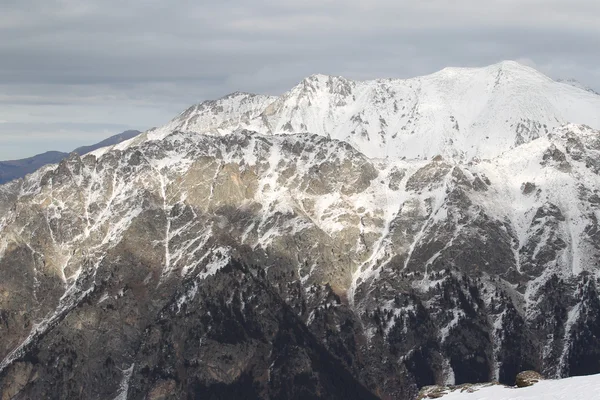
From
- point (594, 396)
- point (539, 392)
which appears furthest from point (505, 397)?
point (594, 396)

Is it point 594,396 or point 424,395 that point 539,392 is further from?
point 424,395

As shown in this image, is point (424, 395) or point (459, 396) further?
point (424, 395)

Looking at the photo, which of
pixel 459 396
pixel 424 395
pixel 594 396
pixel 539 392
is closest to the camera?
pixel 594 396

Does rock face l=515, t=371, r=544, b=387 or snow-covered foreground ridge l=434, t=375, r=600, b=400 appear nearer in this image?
snow-covered foreground ridge l=434, t=375, r=600, b=400

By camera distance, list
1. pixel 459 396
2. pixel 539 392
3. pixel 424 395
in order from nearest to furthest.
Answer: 1. pixel 539 392
2. pixel 459 396
3. pixel 424 395

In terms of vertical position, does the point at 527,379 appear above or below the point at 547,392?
below

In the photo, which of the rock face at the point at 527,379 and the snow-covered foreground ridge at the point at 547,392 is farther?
the rock face at the point at 527,379

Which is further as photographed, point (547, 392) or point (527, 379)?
point (527, 379)
